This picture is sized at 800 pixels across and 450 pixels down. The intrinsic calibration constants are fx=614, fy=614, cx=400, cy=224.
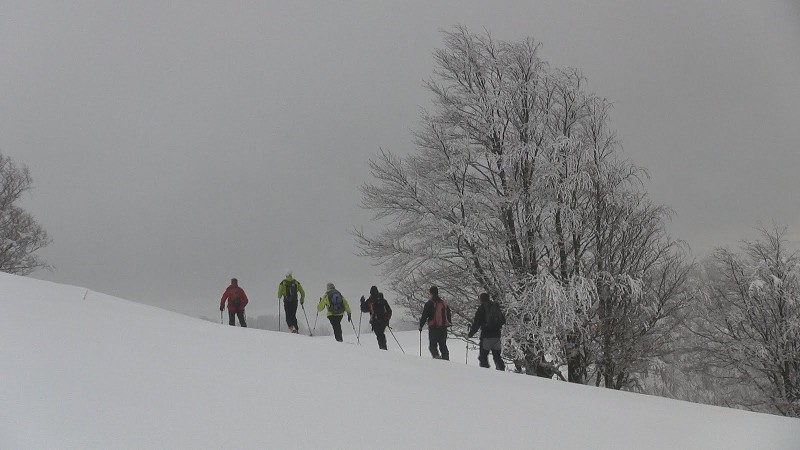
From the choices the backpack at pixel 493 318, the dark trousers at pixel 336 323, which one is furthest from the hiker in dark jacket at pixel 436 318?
the dark trousers at pixel 336 323

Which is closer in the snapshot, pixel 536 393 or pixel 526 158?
pixel 536 393

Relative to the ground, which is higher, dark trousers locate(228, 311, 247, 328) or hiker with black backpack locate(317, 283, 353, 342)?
hiker with black backpack locate(317, 283, 353, 342)

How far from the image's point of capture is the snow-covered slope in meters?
5.36

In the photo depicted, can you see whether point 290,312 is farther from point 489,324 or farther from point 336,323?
point 489,324

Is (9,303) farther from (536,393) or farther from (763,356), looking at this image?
(763,356)

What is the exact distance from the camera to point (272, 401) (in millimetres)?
6410

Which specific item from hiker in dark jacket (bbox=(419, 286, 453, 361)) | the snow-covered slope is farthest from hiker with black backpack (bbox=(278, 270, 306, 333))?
the snow-covered slope

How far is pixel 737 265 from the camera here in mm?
26000

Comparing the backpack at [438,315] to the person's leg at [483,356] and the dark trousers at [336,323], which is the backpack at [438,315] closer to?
the person's leg at [483,356]

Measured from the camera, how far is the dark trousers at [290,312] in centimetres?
1509

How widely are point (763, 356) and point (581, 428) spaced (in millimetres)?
19710

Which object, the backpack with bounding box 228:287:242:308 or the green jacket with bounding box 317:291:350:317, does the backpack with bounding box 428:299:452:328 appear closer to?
the green jacket with bounding box 317:291:350:317

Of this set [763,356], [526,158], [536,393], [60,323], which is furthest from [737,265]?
[60,323]

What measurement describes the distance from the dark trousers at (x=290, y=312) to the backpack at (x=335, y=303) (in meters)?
1.27
